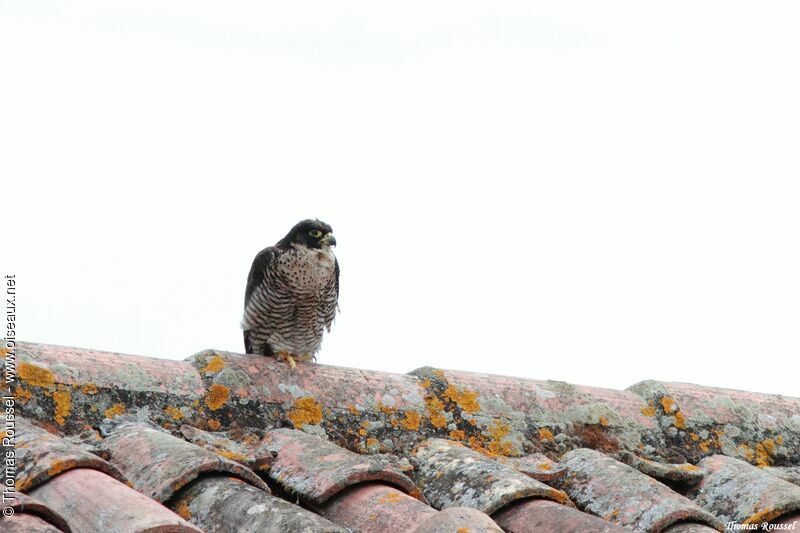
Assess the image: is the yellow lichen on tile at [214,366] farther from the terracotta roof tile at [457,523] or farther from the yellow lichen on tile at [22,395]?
the terracotta roof tile at [457,523]

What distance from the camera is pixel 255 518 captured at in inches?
108

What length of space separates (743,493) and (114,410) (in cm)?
217

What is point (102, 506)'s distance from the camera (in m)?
2.54

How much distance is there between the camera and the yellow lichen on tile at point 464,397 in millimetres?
4246

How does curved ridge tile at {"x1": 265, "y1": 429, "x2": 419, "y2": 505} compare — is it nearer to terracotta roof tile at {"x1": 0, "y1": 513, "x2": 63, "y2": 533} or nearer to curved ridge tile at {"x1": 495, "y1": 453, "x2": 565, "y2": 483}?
curved ridge tile at {"x1": 495, "y1": 453, "x2": 565, "y2": 483}

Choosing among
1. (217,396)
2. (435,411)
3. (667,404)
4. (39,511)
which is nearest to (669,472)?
(667,404)

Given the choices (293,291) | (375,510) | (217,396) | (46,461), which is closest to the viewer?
(46,461)

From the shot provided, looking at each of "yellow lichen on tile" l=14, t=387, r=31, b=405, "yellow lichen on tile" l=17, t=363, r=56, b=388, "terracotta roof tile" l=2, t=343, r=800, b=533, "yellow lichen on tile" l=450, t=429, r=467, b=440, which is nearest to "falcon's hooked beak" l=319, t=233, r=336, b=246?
"terracotta roof tile" l=2, t=343, r=800, b=533

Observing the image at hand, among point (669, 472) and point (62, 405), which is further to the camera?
point (669, 472)

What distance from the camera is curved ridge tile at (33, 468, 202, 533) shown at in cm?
241

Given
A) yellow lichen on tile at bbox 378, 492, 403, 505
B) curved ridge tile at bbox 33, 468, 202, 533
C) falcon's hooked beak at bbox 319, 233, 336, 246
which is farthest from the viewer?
falcon's hooked beak at bbox 319, 233, 336, 246

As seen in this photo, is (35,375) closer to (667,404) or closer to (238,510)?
(238,510)

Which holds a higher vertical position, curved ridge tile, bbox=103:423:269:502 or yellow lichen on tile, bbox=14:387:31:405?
yellow lichen on tile, bbox=14:387:31:405

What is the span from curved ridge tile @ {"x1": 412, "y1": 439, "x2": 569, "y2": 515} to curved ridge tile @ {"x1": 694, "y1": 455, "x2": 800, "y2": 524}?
2.13 feet
